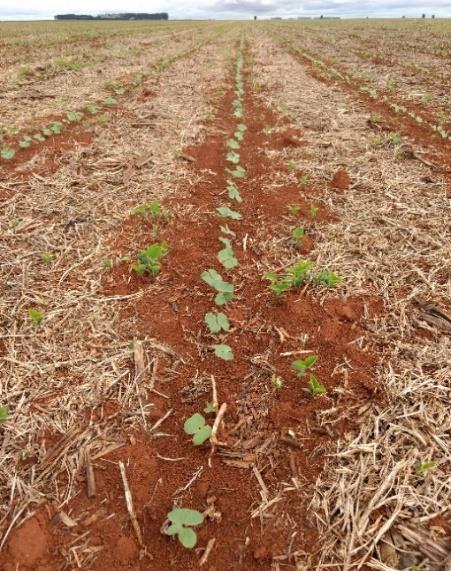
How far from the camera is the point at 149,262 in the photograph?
4.20 metres

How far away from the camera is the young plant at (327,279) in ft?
13.0

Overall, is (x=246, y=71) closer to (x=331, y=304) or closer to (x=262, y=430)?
(x=331, y=304)

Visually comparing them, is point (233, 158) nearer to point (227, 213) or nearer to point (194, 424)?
point (227, 213)

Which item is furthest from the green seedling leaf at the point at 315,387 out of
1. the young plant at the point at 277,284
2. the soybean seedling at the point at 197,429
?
the young plant at the point at 277,284

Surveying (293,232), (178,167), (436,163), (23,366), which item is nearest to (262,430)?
(23,366)

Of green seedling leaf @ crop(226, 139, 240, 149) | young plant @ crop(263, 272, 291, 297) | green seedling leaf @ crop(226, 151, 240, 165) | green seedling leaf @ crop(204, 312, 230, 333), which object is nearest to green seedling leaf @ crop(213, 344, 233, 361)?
green seedling leaf @ crop(204, 312, 230, 333)

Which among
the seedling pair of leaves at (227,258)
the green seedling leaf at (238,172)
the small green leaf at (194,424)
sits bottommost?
the small green leaf at (194,424)

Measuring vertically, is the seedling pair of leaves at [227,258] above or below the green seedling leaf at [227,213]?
below

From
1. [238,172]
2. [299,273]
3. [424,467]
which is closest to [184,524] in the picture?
[424,467]

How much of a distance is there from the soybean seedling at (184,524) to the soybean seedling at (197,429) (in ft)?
1.54

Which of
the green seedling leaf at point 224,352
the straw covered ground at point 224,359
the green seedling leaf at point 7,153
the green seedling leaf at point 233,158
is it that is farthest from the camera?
the green seedling leaf at point 233,158

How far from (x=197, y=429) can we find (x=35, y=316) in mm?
1867

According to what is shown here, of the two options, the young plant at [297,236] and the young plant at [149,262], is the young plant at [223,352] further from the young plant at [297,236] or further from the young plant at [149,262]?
the young plant at [297,236]

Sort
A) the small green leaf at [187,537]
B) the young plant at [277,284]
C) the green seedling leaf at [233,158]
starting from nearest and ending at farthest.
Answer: the small green leaf at [187,537], the young plant at [277,284], the green seedling leaf at [233,158]
